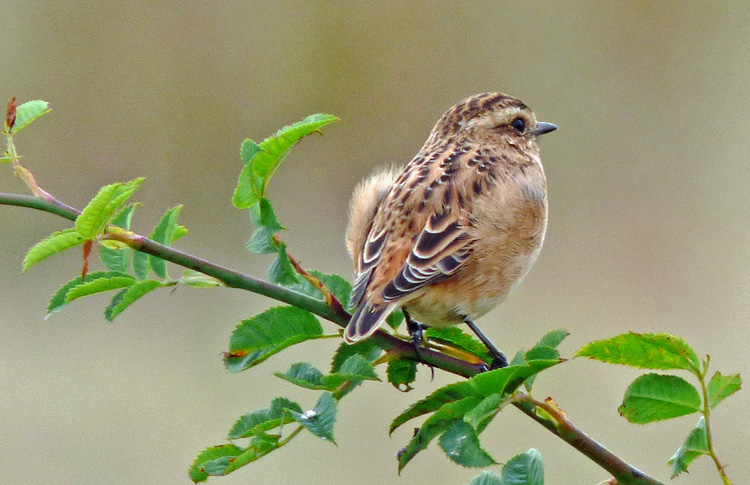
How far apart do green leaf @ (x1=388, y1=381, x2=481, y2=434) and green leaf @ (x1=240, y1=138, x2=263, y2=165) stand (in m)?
0.64

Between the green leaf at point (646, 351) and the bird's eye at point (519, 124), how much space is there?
8.73 ft

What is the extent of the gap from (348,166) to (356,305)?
7.80m

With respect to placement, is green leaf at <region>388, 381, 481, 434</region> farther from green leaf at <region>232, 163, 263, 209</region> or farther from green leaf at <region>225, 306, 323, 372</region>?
green leaf at <region>232, 163, 263, 209</region>

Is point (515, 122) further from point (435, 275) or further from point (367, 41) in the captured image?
point (367, 41)

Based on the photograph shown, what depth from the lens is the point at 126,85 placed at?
36.4 ft

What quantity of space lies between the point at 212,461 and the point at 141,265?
579 mm

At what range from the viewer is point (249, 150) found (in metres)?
2.12

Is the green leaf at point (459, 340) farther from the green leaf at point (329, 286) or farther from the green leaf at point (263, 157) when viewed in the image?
the green leaf at point (263, 157)

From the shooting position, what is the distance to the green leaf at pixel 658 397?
1.91 m

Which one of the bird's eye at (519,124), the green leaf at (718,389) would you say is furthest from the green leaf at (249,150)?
the bird's eye at (519,124)

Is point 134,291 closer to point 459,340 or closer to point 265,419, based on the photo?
point 265,419

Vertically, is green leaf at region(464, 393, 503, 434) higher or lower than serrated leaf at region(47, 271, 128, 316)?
lower

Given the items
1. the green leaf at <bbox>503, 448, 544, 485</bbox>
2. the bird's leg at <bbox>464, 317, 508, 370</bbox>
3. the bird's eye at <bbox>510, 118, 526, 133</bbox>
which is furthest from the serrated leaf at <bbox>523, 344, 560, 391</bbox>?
the bird's eye at <bbox>510, 118, 526, 133</bbox>

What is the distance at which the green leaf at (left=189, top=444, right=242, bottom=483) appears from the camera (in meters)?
2.06
